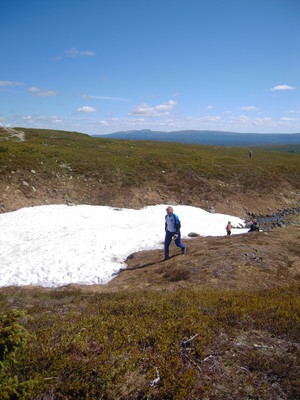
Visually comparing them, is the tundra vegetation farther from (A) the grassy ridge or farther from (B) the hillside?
(B) the hillside

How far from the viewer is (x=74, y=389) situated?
14.7ft

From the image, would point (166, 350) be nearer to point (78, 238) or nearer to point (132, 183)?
point (78, 238)

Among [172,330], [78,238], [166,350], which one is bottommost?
[78,238]

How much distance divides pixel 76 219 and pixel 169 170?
67.9 ft

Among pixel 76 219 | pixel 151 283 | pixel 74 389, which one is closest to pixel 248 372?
pixel 74 389

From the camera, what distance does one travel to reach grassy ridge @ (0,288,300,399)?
15.2 ft

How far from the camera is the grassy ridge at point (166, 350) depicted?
15.2 feet

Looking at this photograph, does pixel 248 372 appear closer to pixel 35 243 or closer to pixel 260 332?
pixel 260 332

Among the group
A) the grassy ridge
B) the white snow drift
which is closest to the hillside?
the white snow drift

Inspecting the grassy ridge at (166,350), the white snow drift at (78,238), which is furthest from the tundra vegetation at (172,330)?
the white snow drift at (78,238)

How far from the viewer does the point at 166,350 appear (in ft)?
18.1

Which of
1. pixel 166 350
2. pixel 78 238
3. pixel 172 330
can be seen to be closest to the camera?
pixel 166 350

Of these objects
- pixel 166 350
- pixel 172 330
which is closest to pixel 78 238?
pixel 172 330

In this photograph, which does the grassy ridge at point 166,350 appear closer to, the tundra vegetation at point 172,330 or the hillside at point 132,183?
the tundra vegetation at point 172,330
